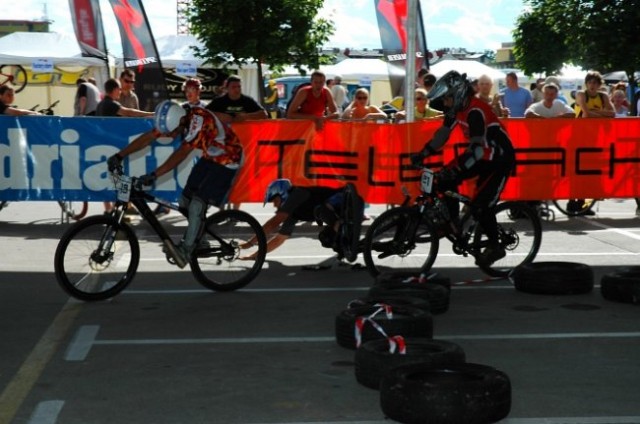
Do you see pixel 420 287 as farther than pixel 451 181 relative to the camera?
No

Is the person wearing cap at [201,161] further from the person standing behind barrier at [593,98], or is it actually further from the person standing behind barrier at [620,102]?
the person standing behind barrier at [620,102]

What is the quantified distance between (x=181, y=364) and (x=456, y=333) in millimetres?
2113

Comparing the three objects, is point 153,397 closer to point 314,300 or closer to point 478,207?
point 314,300

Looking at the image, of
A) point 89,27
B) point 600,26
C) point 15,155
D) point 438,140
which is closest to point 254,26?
point 89,27

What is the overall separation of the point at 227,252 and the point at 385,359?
12.9 feet

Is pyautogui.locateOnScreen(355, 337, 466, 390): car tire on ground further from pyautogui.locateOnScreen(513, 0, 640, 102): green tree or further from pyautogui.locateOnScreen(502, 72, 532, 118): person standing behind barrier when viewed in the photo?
pyautogui.locateOnScreen(502, 72, 532, 118): person standing behind barrier

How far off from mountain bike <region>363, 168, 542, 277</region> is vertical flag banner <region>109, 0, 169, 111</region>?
1057 centimetres

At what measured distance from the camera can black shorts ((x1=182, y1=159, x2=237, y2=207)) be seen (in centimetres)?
1040

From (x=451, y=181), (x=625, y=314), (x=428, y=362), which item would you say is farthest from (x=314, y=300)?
(x=428, y=362)

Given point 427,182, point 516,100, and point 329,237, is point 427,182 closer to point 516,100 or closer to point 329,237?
point 329,237

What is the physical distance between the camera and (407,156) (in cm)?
1480

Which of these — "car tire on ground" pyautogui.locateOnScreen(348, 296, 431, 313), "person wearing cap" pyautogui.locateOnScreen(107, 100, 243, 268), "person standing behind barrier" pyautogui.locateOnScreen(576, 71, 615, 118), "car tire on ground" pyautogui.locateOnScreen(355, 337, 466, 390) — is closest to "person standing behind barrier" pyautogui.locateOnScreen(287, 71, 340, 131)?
"person standing behind barrier" pyautogui.locateOnScreen(576, 71, 615, 118)

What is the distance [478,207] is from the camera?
10844mm

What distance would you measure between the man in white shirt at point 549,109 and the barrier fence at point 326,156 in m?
1.26
